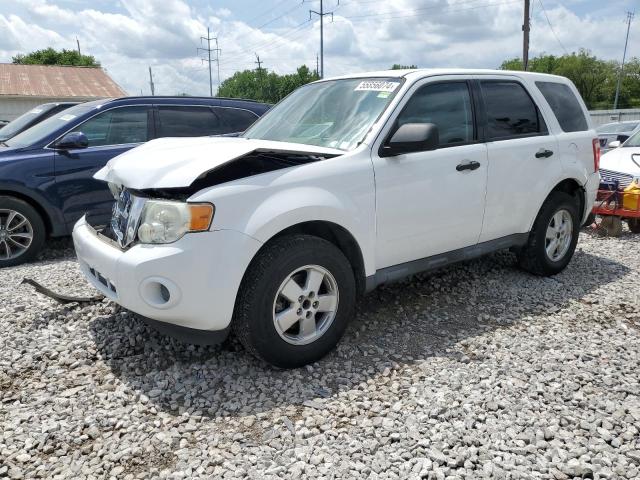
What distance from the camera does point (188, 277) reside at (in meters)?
2.78

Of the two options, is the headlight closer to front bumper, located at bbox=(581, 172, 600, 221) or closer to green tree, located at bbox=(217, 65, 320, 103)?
front bumper, located at bbox=(581, 172, 600, 221)

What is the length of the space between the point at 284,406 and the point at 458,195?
2.04 metres

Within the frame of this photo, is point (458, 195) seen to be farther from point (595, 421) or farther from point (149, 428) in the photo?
point (149, 428)

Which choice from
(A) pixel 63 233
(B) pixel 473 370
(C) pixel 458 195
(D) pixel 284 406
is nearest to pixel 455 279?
(C) pixel 458 195

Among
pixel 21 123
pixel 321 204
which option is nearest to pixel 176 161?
pixel 321 204

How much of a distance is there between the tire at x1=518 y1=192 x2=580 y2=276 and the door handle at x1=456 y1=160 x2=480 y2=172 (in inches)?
45.8

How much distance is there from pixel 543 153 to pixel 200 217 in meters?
3.24

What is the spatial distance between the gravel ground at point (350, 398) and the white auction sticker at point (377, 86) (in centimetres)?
173

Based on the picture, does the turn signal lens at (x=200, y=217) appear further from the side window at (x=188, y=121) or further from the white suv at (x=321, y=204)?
the side window at (x=188, y=121)

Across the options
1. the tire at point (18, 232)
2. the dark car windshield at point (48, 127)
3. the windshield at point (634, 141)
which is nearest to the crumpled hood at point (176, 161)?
the tire at point (18, 232)

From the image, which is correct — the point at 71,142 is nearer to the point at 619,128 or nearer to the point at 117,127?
the point at 117,127

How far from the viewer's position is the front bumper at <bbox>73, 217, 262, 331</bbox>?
9.09 feet

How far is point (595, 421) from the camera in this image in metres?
2.76

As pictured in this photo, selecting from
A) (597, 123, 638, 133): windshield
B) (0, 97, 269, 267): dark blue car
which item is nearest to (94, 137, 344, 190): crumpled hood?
(0, 97, 269, 267): dark blue car
